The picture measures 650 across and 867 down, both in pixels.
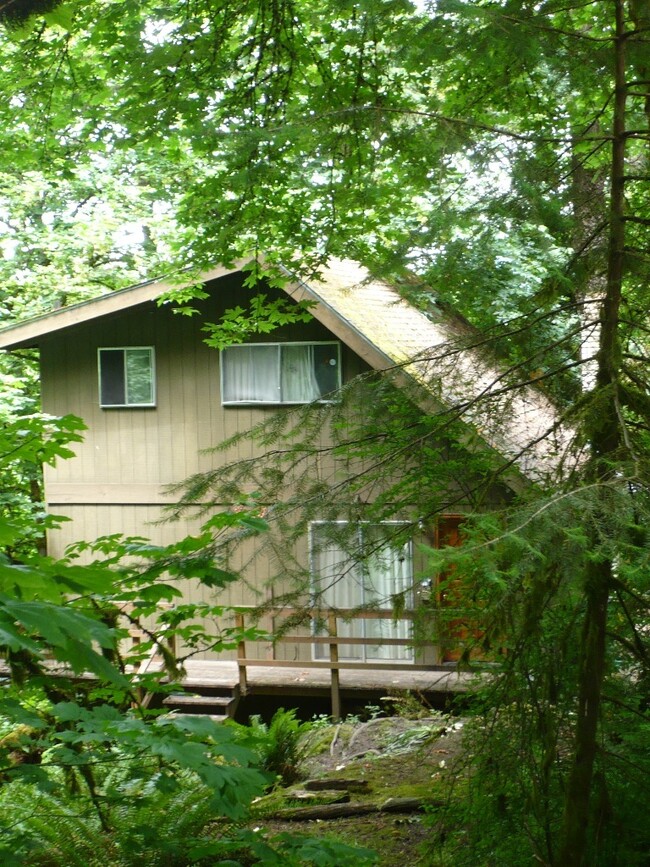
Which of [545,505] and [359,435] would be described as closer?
[545,505]

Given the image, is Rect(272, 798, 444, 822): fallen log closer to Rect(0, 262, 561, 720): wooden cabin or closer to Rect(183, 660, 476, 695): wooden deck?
Rect(183, 660, 476, 695): wooden deck

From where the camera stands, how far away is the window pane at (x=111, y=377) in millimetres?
14703

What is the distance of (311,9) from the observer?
27.3ft

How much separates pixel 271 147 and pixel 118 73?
3270 mm

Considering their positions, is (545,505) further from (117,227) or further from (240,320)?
(117,227)

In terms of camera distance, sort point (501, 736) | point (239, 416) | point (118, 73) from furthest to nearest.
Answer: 1. point (239, 416)
2. point (118, 73)
3. point (501, 736)

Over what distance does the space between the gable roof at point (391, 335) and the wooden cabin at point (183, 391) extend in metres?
0.04

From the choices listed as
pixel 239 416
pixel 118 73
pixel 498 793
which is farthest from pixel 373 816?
pixel 239 416

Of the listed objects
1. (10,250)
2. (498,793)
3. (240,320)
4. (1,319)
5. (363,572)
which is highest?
(10,250)

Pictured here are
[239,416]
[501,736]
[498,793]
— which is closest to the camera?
[501,736]

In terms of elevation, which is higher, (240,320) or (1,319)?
(1,319)

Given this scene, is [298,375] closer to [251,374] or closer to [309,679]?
[251,374]

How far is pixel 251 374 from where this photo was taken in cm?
1402

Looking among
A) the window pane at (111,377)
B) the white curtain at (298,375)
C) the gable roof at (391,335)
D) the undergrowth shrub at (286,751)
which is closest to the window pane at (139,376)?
the window pane at (111,377)
